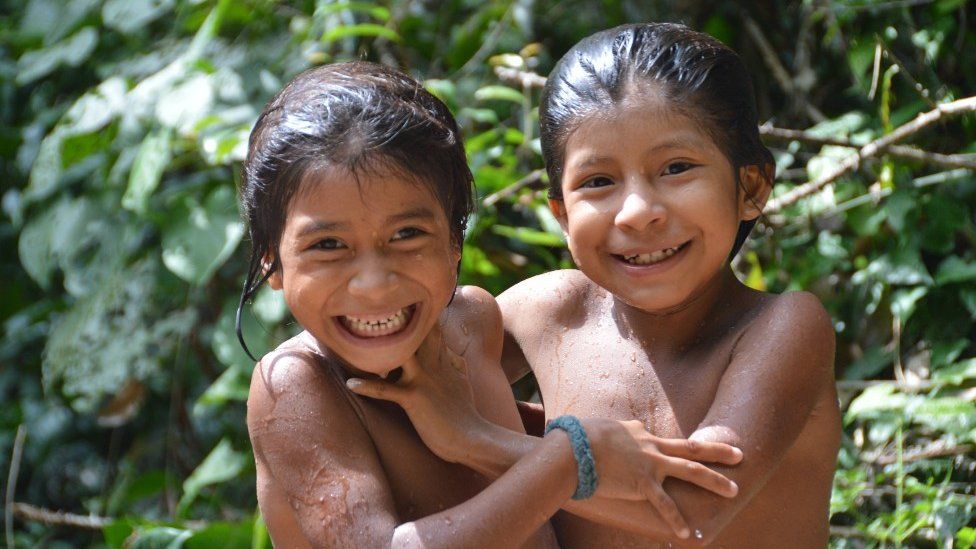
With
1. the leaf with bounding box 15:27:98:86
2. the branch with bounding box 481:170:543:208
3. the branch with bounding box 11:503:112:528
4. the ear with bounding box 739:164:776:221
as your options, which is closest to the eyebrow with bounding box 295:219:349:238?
the ear with bounding box 739:164:776:221

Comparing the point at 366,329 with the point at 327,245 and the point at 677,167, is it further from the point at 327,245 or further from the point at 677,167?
the point at 677,167

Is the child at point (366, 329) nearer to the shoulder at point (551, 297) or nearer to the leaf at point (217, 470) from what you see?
the shoulder at point (551, 297)

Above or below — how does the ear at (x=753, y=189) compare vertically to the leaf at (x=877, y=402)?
above

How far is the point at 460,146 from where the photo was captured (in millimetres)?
2156

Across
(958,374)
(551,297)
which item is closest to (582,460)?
(551,297)

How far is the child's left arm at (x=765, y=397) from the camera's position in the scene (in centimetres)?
204

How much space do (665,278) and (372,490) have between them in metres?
0.70

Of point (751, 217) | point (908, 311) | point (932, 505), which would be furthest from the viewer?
point (908, 311)

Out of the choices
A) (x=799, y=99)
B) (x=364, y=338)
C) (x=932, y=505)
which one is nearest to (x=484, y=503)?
(x=364, y=338)

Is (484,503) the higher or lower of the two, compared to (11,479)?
higher

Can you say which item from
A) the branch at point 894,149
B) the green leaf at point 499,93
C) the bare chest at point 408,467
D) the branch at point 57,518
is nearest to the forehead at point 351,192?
the bare chest at point 408,467

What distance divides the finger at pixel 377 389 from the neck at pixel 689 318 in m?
0.57

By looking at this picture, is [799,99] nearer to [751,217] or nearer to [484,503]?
[751,217]

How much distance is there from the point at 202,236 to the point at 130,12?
1.15m
